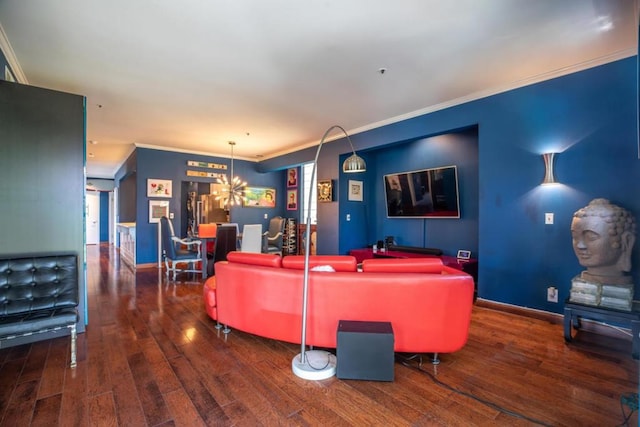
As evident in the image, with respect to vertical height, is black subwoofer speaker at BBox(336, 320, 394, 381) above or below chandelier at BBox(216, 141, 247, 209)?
below

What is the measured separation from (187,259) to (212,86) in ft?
10.0

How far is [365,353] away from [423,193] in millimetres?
3497

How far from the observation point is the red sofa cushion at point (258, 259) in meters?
2.55

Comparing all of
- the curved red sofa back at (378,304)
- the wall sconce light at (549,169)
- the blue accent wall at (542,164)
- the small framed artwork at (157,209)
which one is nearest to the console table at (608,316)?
the blue accent wall at (542,164)

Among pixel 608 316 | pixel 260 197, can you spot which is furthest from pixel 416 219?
pixel 260 197

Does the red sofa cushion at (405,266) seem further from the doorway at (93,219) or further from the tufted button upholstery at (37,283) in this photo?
the doorway at (93,219)

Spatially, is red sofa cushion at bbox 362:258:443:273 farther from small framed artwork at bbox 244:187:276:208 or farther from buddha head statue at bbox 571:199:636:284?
small framed artwork at bbox 244:187:276:208

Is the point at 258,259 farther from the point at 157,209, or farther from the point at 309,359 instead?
the point at 157,209

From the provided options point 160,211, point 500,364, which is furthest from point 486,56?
point 160,211

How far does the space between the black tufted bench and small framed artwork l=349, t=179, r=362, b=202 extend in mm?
4197

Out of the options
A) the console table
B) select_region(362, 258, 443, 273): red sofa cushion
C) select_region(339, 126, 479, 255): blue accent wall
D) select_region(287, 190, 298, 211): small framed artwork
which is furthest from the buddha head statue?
select_region(287, 190, 298, 211): small framed artwork

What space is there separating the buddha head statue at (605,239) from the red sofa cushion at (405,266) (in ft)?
4.89

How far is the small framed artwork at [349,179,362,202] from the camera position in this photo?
5672 millimetres

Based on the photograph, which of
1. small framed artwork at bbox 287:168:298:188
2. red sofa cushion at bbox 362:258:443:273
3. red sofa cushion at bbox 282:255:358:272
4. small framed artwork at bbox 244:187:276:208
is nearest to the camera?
red sofa cushion at bbox 362:258:443:273
